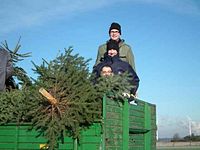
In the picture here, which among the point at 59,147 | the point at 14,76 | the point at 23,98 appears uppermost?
the point at 14,76

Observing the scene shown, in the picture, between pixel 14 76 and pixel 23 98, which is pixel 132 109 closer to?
pixel 23 98

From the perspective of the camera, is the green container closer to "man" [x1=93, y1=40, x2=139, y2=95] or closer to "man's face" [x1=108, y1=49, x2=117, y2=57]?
"man" [x1=93, y1=40, x2=139, y2=95]

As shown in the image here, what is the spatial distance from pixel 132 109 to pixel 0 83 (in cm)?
178

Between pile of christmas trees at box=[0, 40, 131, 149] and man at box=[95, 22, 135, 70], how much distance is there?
1.64 metres

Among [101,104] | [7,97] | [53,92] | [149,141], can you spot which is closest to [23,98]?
[7,97]

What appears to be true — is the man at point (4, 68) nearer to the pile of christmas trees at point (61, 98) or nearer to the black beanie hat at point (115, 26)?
the pile of christmas trees at point (61, 98)

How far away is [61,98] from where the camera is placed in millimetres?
4281

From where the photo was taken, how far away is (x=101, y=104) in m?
4.32

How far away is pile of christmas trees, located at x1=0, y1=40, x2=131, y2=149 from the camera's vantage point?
416cm

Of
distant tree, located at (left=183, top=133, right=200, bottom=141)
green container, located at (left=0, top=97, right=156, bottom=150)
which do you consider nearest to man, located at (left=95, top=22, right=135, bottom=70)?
green container, located at (left=0, top=97, right=156, bottom=150)

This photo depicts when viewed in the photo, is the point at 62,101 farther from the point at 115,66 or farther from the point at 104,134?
the point at 115,66

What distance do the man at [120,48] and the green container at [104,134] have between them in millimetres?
1200

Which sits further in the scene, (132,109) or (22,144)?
(132,109)

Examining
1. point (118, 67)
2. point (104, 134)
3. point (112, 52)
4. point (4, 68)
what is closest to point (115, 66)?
point (118, 67)
